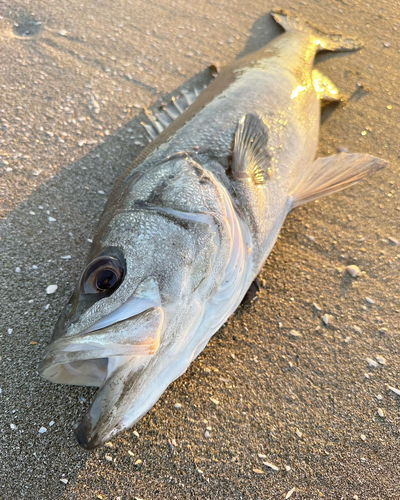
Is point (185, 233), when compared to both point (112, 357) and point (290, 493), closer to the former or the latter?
point (112, 357)

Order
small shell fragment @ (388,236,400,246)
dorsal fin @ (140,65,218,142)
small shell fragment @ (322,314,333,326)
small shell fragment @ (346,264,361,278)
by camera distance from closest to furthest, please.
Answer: small shell fragment @ (322,314,333,326) < small shell fragment @ (346,264,361,278) < small shell fragment @ (388,236,400,246) < dorsal fin @ (140,65,218,142)

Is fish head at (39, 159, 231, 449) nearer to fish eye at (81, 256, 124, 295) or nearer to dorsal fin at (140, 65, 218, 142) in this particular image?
fish eye at (81, 256, 124, 295)

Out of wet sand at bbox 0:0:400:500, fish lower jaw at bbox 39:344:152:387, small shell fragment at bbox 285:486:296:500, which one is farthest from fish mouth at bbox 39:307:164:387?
small shell fragment at bbox 285:486:296:500

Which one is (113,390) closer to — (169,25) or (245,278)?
(245,278)

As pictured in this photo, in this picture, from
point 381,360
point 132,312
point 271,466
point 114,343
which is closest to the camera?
point 114,343

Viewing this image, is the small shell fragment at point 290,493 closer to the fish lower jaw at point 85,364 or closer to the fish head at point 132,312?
the fish head at point 132,312

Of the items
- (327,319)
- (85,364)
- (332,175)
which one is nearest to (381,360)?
(327,319)

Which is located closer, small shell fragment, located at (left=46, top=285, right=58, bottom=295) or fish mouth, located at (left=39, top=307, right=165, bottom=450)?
fish mouth, located at (left=39, top=307, right=165, bottom=450)

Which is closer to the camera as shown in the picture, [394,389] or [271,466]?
[271,466]

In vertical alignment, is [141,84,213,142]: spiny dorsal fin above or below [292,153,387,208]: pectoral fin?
above
